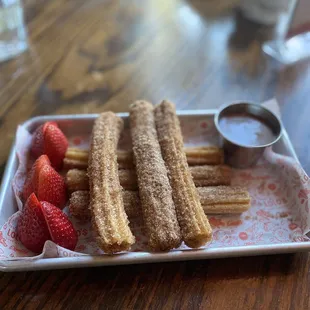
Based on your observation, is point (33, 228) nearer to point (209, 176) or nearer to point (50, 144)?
point (50, 144)

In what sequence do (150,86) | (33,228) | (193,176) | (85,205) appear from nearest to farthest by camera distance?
1. (33,228)
2. (85,205)
3. (193,176)
4. (150,86)

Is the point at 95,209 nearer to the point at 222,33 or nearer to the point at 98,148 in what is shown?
the point at 98,148

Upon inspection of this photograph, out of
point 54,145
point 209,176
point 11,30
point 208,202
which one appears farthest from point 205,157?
point 11,30

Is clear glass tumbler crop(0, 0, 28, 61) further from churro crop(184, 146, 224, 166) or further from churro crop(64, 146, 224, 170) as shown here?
churro crop(184, 146, 224, 166)

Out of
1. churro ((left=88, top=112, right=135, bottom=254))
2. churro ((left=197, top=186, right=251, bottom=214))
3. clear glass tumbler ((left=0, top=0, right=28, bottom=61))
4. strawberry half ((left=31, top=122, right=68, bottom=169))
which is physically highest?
clear glass tumbler ((left=0, top=0, right=28, bottom=61))

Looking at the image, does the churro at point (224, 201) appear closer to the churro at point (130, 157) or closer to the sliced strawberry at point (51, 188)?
the churro at point (130, 157)

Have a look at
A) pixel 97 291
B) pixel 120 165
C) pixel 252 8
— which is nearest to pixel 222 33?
pixel 252 8

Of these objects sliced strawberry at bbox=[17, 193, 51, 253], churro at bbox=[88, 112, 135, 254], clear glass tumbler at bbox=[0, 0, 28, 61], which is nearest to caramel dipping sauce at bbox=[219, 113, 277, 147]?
churro at bbox=[88, 112, 135, 254]
